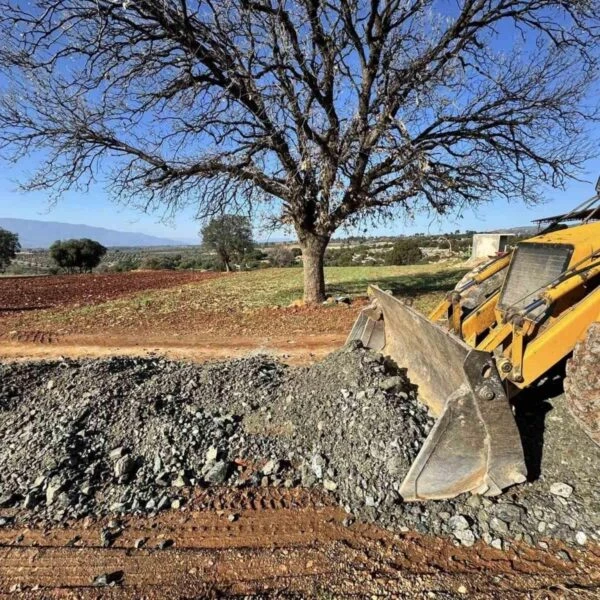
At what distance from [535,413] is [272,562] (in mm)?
2584

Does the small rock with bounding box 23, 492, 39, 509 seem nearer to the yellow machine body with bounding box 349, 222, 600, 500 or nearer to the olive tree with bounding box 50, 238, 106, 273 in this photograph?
Result: the yellow machine body with bounding box 349, 222, 600, 500

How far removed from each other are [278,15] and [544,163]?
7.49 m

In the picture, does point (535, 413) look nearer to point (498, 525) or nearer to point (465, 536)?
point (498, 525)

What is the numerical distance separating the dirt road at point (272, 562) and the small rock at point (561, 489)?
1.35ft

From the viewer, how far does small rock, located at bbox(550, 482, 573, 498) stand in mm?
2918

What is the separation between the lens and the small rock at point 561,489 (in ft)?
9.57

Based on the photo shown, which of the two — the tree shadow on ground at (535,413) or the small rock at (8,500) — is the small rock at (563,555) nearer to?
the tree shadow on ground at (535,413)

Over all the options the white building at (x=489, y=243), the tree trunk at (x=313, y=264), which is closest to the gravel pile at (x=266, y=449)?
the tree trunk at (x=313, y=264)

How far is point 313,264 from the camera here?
11461mm

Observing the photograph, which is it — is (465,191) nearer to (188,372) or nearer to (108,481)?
(188,372)

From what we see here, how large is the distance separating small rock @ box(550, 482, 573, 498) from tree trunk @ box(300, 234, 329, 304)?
28.6 ft

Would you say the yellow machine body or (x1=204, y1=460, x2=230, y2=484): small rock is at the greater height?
the yellow machine body

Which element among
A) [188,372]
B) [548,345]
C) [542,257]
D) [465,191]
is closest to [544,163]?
[465,191]

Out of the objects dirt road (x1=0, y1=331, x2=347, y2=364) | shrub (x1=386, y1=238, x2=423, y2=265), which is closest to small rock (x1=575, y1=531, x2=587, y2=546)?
dirt road (x1=0, y1=331, x2=347, y2=364)
